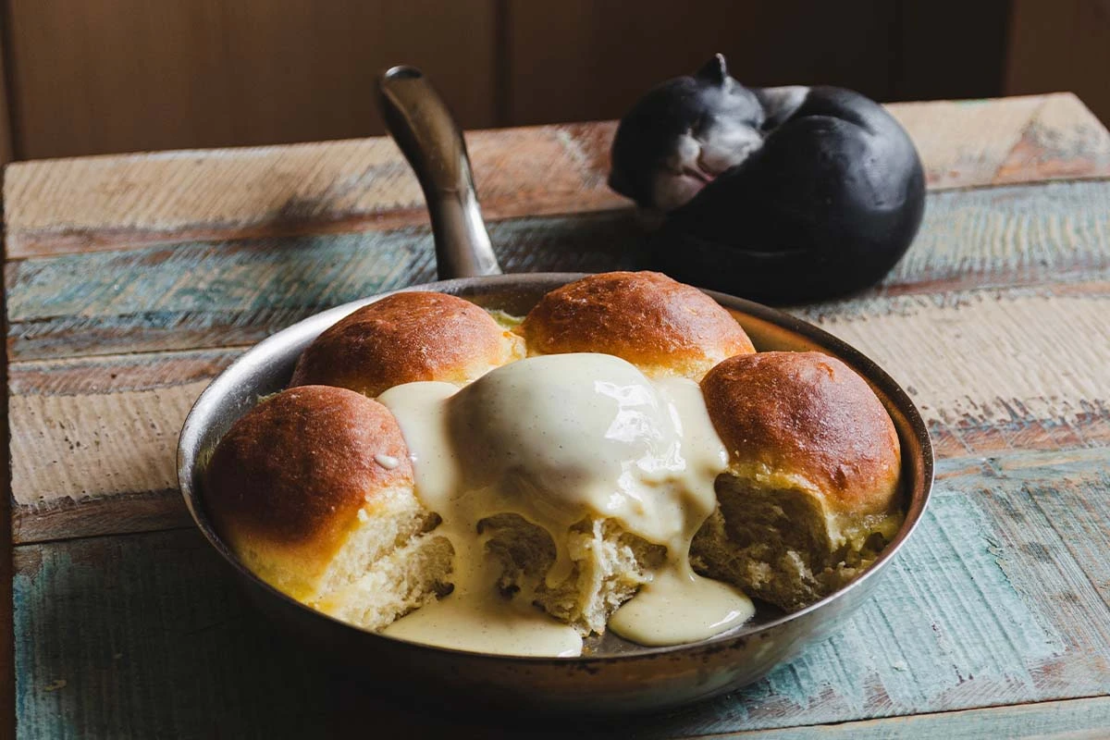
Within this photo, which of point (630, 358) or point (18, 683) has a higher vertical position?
point (630, 358)

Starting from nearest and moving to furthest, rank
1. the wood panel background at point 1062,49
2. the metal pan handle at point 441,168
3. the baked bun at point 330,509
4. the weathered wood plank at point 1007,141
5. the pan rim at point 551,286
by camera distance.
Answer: the pan rim at point 551,286
the baked bun at point 330,509
the metal pan handle at point 441,168
the weathered wood plank at point 1007,141
the wood panel background at point 1062,49

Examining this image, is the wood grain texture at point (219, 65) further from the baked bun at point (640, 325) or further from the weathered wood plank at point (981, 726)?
the weathered wood plank at point (981, 726)

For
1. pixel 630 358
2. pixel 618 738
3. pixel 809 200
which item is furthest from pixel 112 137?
pixel 618 738

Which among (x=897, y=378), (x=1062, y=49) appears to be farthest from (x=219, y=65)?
(x=897, y=378)

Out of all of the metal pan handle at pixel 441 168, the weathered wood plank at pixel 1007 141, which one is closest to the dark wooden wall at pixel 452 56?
the weathered wood plank at pixel 1007 141

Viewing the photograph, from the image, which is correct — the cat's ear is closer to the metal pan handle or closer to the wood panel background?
the metal pan handle

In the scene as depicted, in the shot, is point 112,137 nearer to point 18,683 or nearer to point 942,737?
point 18,683
